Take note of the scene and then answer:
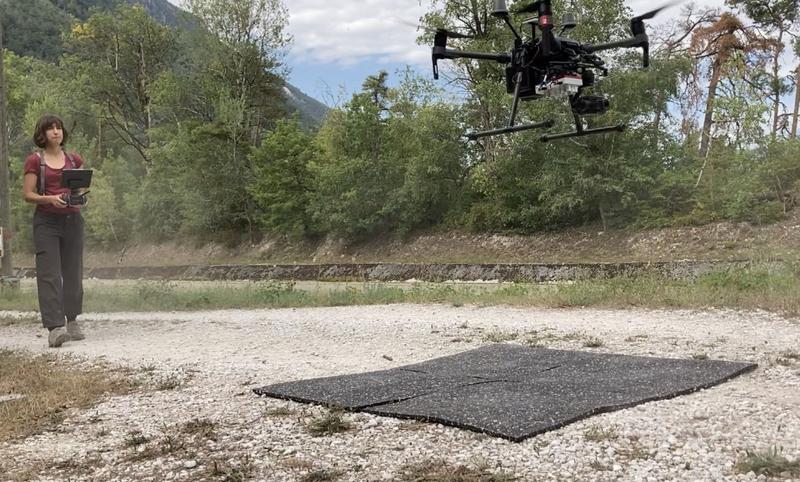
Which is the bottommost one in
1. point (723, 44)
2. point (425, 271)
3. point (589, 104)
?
point (425, 271)

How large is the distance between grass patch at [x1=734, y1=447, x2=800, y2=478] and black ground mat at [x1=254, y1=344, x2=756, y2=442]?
942mm

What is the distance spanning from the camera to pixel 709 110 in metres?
25.3

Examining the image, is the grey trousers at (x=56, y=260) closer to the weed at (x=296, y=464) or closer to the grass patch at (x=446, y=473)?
the weed at (x=296, y=464)

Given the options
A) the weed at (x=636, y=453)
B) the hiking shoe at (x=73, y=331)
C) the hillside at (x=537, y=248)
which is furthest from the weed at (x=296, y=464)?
the hillside at (x=537, y=248)

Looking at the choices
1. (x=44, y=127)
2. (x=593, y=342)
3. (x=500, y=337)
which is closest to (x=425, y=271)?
(x=500, y=337)

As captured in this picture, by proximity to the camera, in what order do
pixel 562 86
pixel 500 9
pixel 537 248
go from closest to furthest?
1. pixel 500 9
2. pixel 562 86
3. pixel 537 248

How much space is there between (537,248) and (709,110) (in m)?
7.77

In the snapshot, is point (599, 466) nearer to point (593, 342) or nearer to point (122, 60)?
point (593, 342)

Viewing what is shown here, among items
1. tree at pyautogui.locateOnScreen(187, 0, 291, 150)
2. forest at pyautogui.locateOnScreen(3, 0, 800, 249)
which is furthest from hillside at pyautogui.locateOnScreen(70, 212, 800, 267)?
tree at pyautogui.locateOnScreen(187, 0, 291, 150)

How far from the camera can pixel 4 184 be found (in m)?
15.0

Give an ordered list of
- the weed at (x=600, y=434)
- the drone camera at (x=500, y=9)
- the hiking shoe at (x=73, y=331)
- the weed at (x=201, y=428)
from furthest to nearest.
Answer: the hiking shoe at (x=73, y=331)
the drone camera at (x=500, y=9)
the weed at (x=201, y=428)
the weed at (x=600, y=434)

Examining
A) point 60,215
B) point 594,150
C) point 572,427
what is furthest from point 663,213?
point 572,427

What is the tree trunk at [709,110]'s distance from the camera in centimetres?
2478

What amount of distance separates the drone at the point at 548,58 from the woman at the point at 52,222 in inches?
168
